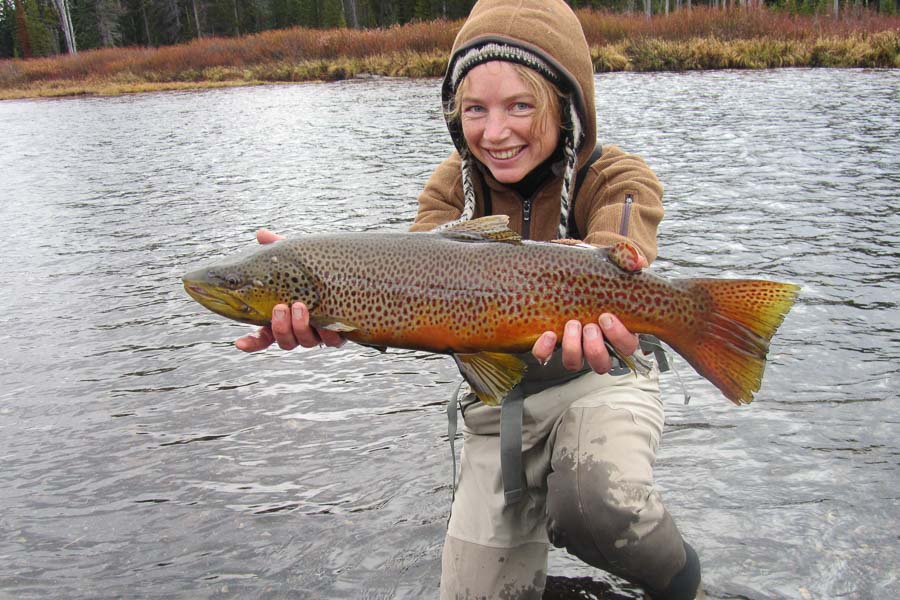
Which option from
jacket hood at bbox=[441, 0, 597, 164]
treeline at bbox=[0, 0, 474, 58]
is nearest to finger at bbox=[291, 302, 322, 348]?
jacket hood at bbox=[441, 0, 597, 164]

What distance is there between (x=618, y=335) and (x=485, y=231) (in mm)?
582

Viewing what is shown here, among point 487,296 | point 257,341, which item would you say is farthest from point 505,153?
point 257,341

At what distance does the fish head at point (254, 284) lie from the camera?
2650 mm

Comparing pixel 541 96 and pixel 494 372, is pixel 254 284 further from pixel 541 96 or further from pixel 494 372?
pixel 541 96

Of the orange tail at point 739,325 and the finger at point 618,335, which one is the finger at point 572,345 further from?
the orange tail at point 739,325

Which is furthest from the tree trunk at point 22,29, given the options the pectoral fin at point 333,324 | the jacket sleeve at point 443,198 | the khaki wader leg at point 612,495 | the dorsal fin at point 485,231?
the khaki wader leg at point 612,495

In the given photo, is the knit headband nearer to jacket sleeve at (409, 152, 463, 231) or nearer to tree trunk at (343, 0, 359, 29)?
jacket sleeve at (409, 152, 463, 231)

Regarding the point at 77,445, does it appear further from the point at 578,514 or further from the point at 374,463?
the point at 578,514

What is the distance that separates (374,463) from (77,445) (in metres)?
1.78

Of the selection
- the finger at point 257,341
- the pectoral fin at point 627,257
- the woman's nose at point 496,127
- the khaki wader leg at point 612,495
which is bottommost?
the khaki wader leg at point 612,495

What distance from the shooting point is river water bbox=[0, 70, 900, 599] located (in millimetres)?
3264

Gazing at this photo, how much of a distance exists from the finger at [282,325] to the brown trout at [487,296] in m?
0.06

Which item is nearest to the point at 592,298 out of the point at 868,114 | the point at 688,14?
the point at 868,114

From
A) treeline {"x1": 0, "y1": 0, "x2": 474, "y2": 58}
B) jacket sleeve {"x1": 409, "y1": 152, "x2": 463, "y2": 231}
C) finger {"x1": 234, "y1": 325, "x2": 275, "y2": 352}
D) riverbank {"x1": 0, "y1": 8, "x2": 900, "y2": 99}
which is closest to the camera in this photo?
finger {"x1": 234, "y1": 325, "x2": 275, "y2": 352}
